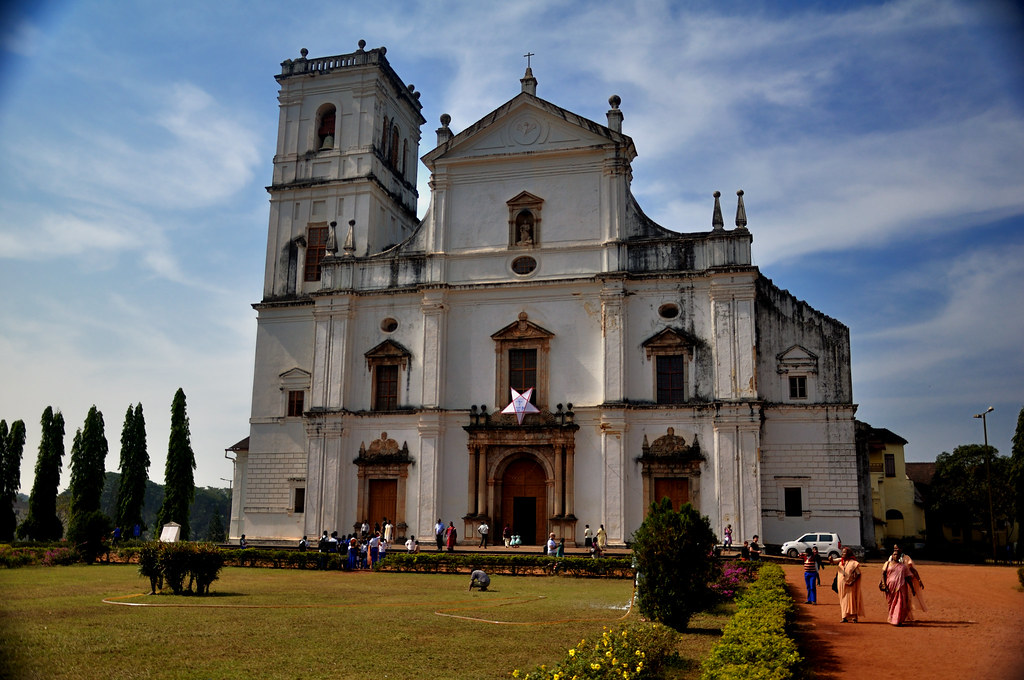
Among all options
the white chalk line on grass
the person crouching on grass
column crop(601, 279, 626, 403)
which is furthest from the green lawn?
Result: column crop(601, 279, 626, 403)

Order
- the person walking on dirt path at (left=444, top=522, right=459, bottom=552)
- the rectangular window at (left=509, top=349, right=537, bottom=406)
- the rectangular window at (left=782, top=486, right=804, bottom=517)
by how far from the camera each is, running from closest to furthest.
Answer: the person walking on dirt path at (left=444, top=522, right=459, bottom=552) → the rectangular window at (left=782, top=486, right=804, bottom=517) → the rectangular window at (left=509, top=349, right=537, bottom=406)

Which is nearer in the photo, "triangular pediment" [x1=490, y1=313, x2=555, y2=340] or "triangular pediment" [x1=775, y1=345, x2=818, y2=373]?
"triangular pediment" [x1=775, y1=345, x2=818, y2=373]

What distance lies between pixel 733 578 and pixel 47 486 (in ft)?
147

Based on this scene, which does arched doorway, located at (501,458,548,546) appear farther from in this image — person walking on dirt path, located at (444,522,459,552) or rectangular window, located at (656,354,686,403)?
rectangular window, located at (656,354,686,403)

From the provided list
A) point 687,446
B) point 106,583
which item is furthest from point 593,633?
point 687,446

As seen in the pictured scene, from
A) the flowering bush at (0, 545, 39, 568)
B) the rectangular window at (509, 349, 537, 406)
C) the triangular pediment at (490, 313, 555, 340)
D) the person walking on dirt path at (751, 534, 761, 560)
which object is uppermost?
the triangular pediment at (490, 313, 555, 340)

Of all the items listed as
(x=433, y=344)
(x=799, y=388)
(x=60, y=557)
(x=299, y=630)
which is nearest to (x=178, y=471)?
(x=60, y=557)

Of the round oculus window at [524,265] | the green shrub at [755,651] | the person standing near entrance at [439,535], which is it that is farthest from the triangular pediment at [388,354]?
the green shrub at [755,651]

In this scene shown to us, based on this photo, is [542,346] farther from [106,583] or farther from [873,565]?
[106,583]

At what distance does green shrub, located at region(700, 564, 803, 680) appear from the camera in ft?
31.6

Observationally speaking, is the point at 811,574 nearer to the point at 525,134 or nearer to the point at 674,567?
the point at 674,567

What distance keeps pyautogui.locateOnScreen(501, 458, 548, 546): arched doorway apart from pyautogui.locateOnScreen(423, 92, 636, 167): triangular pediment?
1312cm

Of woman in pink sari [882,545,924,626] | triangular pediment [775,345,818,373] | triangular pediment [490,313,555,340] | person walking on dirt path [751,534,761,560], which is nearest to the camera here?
woman in pink sari [882,545,924,626]

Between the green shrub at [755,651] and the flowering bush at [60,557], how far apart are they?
82.2 ft
